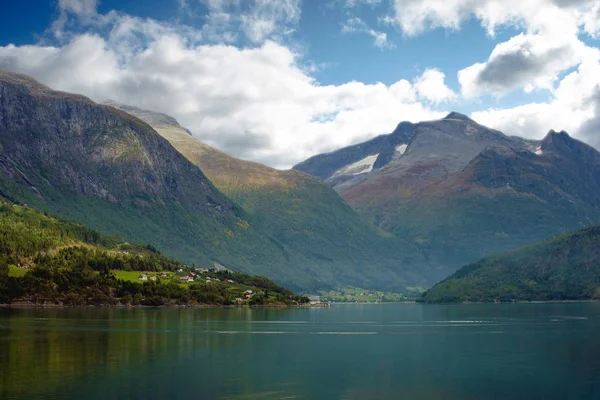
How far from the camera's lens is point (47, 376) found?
82.7m

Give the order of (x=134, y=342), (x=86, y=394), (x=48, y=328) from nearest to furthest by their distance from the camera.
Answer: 1. (x=86, y=394)
2. (x=134, y=342)
3. (x=48, y=328)

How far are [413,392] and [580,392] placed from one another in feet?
65.4

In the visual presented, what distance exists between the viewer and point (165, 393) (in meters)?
75.7

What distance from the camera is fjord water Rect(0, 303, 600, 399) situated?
79125mm

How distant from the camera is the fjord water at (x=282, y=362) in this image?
79.1 metres

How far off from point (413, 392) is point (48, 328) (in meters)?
88.6

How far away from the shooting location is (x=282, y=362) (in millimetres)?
104875

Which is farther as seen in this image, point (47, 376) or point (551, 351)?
point (551, 351)

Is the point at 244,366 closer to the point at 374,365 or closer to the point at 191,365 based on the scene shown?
the point at 191,365

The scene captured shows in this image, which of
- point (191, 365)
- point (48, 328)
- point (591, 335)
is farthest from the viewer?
point (591, 335)

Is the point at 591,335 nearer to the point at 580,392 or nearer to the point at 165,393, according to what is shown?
the point at 580,392

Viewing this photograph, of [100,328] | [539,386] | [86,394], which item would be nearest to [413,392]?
[539,386]

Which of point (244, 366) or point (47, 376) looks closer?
point (47, 376)

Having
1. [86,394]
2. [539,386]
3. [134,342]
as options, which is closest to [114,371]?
[86,394]
